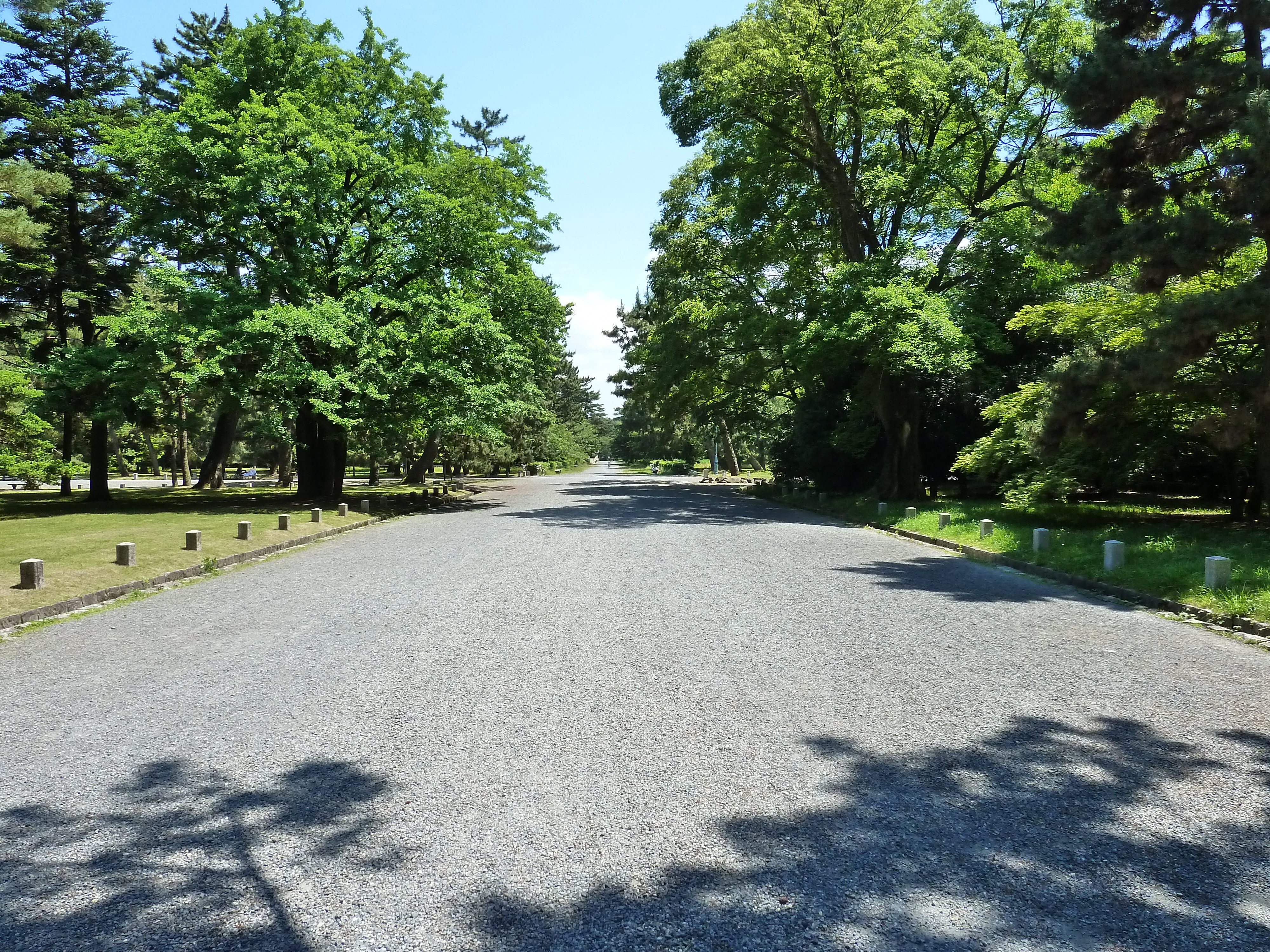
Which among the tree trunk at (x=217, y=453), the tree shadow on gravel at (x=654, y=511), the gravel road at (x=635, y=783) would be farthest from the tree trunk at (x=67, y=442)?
the gravel road at (x=635, y=783)

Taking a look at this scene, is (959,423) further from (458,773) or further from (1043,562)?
(458,773)

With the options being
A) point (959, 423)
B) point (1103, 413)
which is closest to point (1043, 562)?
point (1103, 413)

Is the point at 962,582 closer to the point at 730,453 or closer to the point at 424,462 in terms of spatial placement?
the point at 424,462

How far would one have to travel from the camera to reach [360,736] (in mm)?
4758

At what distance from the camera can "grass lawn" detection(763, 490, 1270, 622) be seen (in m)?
9.02

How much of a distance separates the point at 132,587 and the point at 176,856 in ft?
27.5

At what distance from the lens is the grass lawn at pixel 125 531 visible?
33.9 ft

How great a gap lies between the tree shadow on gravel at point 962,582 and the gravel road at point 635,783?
1.15m

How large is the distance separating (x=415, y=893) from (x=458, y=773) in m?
1.14

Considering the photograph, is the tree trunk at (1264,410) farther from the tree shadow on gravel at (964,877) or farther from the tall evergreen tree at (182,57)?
the tall evergreen tree at (182,57)

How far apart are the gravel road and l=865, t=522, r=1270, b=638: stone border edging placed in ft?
1.77

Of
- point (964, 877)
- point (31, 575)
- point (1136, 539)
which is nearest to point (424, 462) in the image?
point (31, 575)

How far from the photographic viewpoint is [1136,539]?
1270cm

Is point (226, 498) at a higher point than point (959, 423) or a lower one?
lower
